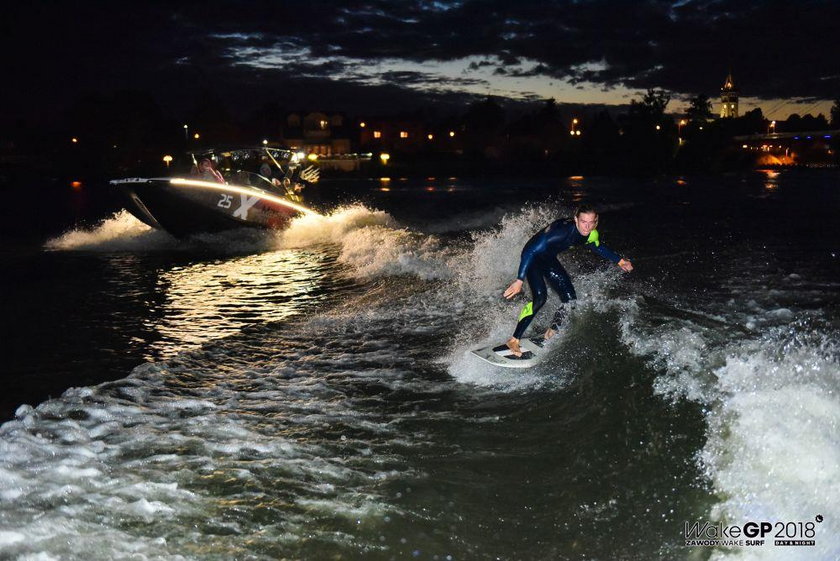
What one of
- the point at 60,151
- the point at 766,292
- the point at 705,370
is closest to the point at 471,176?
the point at 60,151

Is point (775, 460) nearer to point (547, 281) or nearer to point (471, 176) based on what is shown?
point (547, 281)

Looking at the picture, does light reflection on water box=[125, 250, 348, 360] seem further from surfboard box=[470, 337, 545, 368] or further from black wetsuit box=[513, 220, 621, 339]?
black wetsuit box=[513, 220, 621, 339]

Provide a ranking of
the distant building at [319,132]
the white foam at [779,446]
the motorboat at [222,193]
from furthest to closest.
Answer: the distant building at [319,132], the motorboat at [222,193], the white foam at [779,446]

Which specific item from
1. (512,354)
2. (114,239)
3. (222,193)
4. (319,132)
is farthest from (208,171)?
(319,132)

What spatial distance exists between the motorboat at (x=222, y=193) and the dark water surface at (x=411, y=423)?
5804mm

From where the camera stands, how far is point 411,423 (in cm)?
664

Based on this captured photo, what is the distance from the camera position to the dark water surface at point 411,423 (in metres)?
4.70

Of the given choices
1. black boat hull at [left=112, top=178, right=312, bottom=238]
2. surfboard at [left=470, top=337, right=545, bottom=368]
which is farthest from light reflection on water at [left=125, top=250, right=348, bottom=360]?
surfboard at [left=470, top=337, right=545, bottom=368]

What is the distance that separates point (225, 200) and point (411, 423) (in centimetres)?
1480

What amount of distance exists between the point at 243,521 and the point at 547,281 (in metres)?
5.34

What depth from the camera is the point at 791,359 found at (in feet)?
20.6

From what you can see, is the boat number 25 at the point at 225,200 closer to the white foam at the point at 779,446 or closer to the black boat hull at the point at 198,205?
the black boat hull at the point at 198,205

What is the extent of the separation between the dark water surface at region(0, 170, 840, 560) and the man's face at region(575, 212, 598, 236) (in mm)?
1338

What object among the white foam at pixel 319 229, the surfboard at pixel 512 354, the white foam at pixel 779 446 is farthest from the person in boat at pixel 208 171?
the white foam at pixel 779 446
